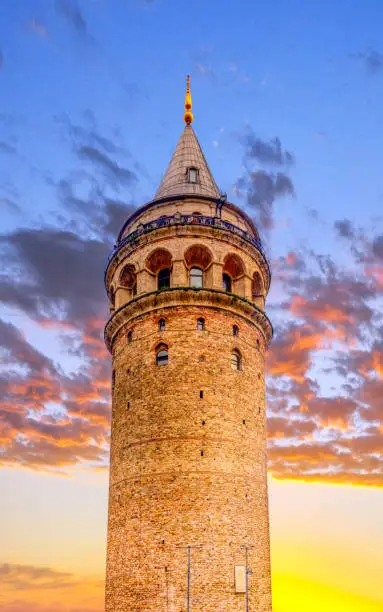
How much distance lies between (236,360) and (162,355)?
395 centimetres

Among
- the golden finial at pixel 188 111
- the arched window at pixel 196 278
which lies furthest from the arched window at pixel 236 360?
the golden finial at pixel 188 111

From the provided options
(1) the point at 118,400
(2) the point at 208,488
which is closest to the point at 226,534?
(2) the point at 208,488

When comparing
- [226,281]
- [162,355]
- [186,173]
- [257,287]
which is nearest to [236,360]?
[162,355]

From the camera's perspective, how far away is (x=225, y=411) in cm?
3167

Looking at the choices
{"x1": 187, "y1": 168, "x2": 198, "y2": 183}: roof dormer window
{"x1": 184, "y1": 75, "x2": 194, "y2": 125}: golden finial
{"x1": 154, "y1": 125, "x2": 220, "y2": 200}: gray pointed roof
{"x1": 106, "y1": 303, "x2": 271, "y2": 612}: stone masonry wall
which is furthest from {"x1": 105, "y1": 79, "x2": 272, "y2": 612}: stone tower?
{"x1": 184, "y1": 75, "x2": 194, "y2": 125}: golden finial

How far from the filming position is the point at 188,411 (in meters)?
31.1

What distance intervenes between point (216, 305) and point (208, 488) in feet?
31.0

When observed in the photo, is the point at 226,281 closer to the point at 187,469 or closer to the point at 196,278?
the point at 196,278

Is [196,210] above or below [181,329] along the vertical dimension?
above

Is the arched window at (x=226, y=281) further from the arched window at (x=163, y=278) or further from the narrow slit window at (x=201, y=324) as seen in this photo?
the narrow slit window at (x=201, y=324)

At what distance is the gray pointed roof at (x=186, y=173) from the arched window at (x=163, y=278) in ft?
15.7

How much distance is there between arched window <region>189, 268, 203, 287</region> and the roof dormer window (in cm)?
699

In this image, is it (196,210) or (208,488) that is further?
(196,210)

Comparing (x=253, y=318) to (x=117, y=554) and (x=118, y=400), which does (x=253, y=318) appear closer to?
(x=118, y=400)
